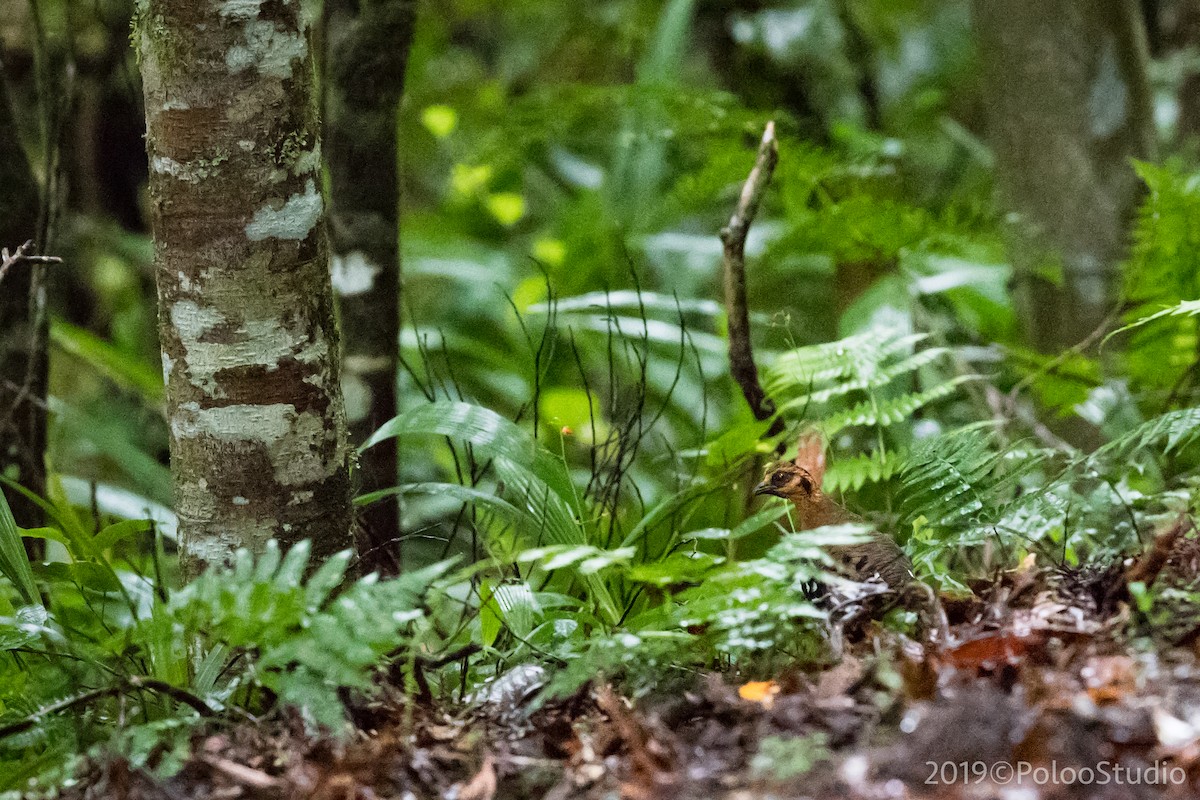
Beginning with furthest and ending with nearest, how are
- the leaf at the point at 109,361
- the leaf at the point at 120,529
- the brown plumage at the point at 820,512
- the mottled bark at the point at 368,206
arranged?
the leaf at the point at 109,361, the mottled bark at the point at 368,206, the leaf at the point at 120,529, the brown plumage at the point at 820,512

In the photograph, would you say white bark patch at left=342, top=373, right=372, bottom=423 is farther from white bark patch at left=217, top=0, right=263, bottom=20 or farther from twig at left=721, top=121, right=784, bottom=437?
white bark patch at left=217, top=0, right=263, bottom=20

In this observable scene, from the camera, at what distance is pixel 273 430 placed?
1.63m

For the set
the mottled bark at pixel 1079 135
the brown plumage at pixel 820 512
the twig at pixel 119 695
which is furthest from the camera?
the mottled bark at pixel 1079 135

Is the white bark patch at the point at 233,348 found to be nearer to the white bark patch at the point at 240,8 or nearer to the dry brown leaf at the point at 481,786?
the white bark patch at the point at 240,8

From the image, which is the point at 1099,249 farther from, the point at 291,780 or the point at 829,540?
the point at 291,780

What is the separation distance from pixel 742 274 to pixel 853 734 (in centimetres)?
115

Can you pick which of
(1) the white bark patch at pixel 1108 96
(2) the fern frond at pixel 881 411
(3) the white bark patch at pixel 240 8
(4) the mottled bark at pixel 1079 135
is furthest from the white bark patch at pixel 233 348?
(1) the white bark patch at pixel 1108 96

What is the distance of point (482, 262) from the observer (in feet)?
16.8

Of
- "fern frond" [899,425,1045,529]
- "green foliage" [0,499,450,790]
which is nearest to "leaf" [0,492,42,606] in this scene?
"green foliage" [0,499,450,790]

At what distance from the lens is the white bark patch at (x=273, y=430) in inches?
63.9

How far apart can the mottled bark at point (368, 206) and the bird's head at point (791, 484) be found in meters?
0.84

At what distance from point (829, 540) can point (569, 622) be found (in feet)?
1.96

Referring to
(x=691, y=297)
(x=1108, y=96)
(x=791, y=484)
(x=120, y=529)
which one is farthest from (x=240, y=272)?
(x=691, y=297)

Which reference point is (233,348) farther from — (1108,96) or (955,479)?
(1108,96)
